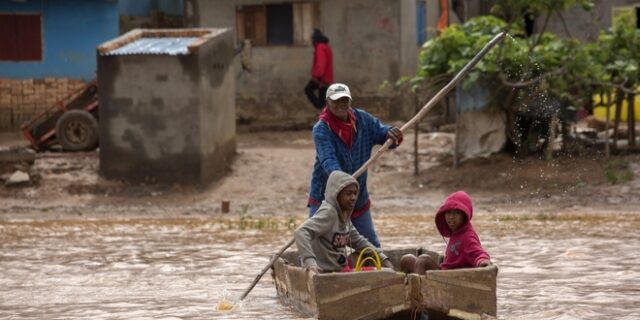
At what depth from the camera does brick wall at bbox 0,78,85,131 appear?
23906mm

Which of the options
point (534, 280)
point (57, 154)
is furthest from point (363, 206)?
point (57, 154)

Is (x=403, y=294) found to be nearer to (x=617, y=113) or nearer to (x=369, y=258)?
(x=369, y=258)

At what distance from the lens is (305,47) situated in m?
24.4

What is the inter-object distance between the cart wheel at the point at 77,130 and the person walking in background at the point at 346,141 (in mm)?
11053

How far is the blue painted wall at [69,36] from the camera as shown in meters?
24.0

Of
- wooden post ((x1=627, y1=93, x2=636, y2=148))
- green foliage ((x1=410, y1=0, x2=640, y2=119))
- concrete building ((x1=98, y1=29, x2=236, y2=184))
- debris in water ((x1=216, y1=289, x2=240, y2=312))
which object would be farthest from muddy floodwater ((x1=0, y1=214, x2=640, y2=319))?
wooden post ((x1=627, y1=93, x2=636, y2=148))

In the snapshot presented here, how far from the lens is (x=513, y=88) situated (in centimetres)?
1870

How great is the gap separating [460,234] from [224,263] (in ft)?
15.3

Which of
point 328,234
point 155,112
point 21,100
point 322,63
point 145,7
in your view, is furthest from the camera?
point 145,7

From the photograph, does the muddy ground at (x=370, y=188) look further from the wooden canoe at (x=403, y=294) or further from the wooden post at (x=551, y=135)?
the wooden canoe at (x=403, y=294)

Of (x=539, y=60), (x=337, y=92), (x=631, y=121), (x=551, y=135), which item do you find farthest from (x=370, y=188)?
(x=337, y=92)

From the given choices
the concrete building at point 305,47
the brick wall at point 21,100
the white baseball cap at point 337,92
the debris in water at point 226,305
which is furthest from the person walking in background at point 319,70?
the white baseball cap at point 337,92

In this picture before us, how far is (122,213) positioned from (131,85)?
2144 mm

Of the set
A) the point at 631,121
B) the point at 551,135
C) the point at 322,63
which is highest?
the point at 322,63
